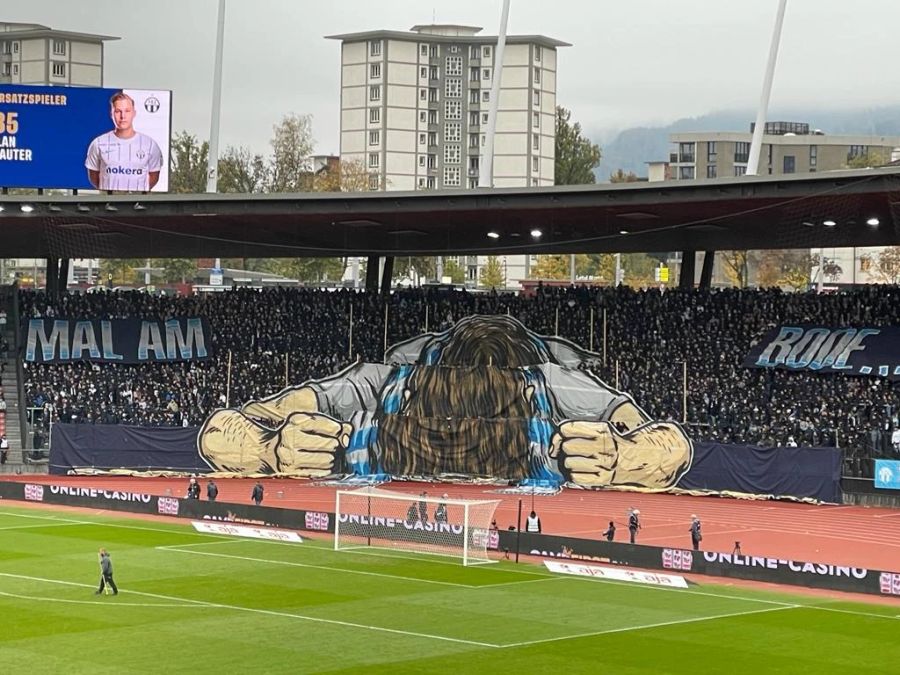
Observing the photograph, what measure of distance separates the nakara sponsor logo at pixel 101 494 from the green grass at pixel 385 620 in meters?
8.84

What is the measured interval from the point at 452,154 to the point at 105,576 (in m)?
142

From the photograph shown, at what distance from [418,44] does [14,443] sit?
376 ft

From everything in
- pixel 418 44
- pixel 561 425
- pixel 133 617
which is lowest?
pixel 133 617

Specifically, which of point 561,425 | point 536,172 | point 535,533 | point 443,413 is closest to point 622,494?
point 561,425

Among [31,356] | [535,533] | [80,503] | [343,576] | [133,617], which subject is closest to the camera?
[133,617]

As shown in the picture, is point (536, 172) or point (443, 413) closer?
point (443, 413)

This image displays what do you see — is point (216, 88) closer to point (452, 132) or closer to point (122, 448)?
point (122, 448)

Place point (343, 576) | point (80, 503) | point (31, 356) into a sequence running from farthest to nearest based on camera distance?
point (31, 356) → point (80, 503) → point (343, 576)

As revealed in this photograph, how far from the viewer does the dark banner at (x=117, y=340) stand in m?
68.9

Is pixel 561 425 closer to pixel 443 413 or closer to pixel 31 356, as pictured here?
pixel 443 413

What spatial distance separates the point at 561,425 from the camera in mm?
59406

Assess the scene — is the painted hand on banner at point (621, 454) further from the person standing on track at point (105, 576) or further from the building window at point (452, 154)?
the building window at point (452, 154)

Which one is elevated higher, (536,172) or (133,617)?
(536,172)

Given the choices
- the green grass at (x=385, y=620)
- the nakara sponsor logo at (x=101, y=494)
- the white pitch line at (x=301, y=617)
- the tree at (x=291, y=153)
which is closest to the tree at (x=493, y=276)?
the tree at (x=291, y=153)
